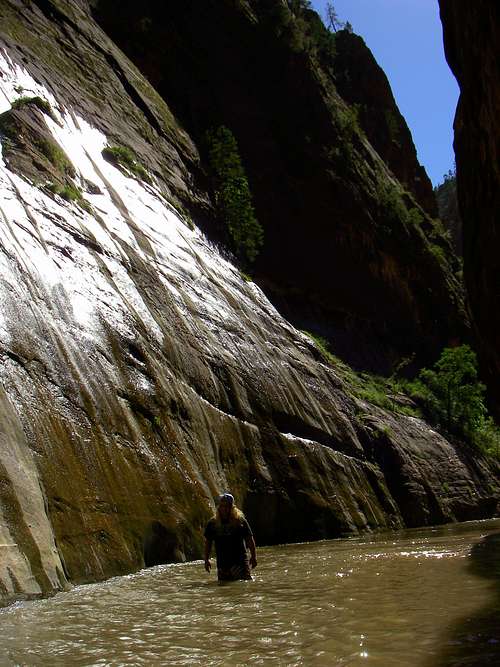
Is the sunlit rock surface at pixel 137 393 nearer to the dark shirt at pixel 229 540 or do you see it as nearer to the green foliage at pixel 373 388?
the green foliage at pixel 373 388

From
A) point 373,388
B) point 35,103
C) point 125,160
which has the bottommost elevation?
point 373,388

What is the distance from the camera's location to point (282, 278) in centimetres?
3669

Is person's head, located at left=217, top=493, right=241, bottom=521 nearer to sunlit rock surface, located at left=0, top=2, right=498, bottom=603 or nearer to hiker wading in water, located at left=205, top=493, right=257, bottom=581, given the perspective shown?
hiker wading in water, located at left=205, top=493, right=257, bottom=581

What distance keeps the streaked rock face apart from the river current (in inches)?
307

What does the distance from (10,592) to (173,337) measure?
28.0 feet

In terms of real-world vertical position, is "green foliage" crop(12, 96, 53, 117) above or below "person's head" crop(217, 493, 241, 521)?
above

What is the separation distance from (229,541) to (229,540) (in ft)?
0.04

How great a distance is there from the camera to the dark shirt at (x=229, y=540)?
334 inches

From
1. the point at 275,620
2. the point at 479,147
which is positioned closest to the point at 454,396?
the point at 479,147

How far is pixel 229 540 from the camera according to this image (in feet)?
28.3

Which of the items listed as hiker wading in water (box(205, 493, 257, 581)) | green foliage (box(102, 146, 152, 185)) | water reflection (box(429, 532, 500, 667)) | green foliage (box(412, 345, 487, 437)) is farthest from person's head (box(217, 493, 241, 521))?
green foliage (box(412, 345, 487, 437))

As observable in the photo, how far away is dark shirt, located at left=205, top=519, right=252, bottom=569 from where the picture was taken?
8.48 metres

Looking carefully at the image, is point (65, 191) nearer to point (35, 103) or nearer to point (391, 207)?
point (35, 103)

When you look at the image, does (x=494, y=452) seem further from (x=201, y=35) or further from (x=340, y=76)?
(x=340, y=76)
